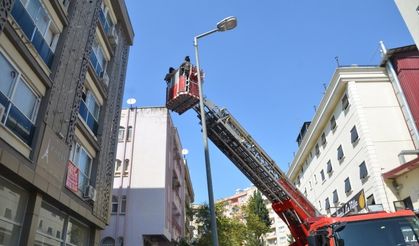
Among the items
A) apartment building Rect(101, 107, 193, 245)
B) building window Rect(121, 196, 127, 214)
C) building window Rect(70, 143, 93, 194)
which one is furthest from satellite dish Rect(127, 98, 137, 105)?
building window Rect(70, 143, 93, 194)

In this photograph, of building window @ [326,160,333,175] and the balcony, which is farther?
building window @ [326,160,333,175]

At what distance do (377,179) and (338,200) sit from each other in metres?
6.49

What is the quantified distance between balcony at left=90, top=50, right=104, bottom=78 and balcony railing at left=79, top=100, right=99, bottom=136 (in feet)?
6.85

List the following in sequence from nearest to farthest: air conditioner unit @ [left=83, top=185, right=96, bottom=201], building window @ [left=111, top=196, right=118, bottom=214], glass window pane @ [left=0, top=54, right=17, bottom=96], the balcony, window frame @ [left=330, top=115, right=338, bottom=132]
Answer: glass window pane @ [left=0, top=54, right=17, bottom=96]
air conditioner unit @ [left=83, top=185, right=96, bottom=201]
the balcony
building window @ [left=111, top=196, right=118, bottom=214]
window frame @ [left=330, top=115, right=338, bottom=132]

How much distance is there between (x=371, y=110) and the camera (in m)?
21.6

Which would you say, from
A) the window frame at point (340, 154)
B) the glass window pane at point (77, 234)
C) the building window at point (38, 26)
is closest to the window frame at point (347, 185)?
the window frame at point (340, 154)

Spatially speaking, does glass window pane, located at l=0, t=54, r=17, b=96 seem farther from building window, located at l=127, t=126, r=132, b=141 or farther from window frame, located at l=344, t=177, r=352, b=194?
window frame, located at l=344, t=177, r=352, b=194

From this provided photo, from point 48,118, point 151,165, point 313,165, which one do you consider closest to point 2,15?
point 48,118

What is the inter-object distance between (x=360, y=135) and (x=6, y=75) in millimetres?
18643

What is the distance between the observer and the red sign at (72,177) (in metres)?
12.3

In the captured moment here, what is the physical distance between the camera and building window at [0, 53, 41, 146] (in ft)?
30.0

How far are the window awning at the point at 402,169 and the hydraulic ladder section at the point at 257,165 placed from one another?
15.8 ft

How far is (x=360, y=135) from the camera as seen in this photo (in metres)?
21.2

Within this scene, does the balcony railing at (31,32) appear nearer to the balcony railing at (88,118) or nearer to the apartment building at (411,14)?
the balcony railing at (88,118)
